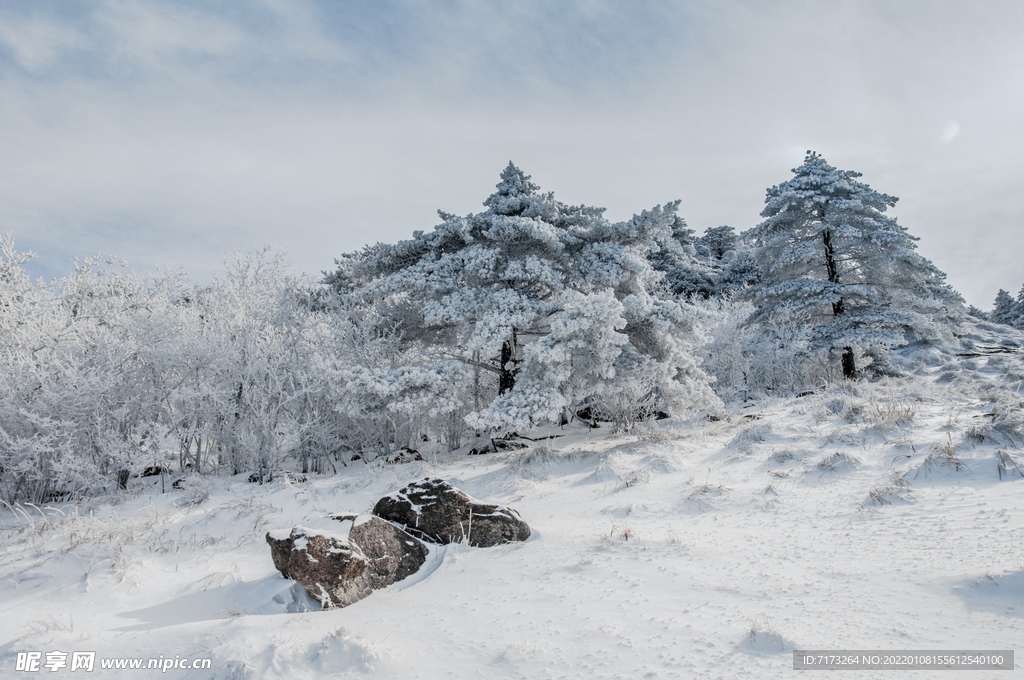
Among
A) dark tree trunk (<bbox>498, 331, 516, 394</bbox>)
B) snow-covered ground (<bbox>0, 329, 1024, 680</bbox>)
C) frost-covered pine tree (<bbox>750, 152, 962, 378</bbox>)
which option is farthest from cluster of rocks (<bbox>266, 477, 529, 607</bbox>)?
frost-covered pine tree (<bbox>750, 152, 962, 378</bbox>)

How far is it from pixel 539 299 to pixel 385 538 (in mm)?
6438

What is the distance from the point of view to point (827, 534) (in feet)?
13.6

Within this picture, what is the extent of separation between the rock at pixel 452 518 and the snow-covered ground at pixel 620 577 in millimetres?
174

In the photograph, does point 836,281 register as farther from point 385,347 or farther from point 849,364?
point 385,347

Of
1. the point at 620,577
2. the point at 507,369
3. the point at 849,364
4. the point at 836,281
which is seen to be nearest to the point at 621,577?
the point at 620,577

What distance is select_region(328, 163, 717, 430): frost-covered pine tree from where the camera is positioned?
784 cm

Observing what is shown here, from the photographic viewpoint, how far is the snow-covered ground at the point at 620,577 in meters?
2.73

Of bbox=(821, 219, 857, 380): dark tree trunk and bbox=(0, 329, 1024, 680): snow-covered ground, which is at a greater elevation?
bbox=(821, 219, 857, 380): dark tree trunk

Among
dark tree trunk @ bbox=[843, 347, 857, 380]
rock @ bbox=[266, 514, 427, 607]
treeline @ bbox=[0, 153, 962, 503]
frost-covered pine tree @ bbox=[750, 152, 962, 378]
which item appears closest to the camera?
rock @ bbox=[266, 514, 427, 607]

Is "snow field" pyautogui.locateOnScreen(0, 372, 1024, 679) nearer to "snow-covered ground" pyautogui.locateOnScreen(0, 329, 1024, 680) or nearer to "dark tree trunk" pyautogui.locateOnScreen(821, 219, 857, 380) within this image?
"snow-covered ground" pyautogui.locateOnScreen(0, 329, 1024, 680)

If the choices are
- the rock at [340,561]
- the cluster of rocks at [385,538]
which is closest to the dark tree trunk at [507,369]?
the cluster of rocks at [385,538]

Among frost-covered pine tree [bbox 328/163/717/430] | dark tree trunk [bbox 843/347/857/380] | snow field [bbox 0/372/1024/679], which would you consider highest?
frost-covered pine tree [bbox 328/163/717/430]

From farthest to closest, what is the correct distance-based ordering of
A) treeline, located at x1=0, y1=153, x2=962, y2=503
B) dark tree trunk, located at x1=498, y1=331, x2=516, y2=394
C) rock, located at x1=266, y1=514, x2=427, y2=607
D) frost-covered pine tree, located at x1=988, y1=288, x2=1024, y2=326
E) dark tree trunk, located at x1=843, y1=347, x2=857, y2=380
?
frost-covered pine tree, located at x1=988, y1=288, x2=1024, y2=326
dark tree trunk, located at x1=843, y1=347, x2=857, y2=380
dark tree trunk, located at x1=498, y1=331, x2=516, y2=394
treeline, located at x1=0, y1=153, x2=962, y2=503
rock, located at x1=266, y1=514, x2=427, y2=607

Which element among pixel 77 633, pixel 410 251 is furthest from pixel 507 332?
pixel 77 633
